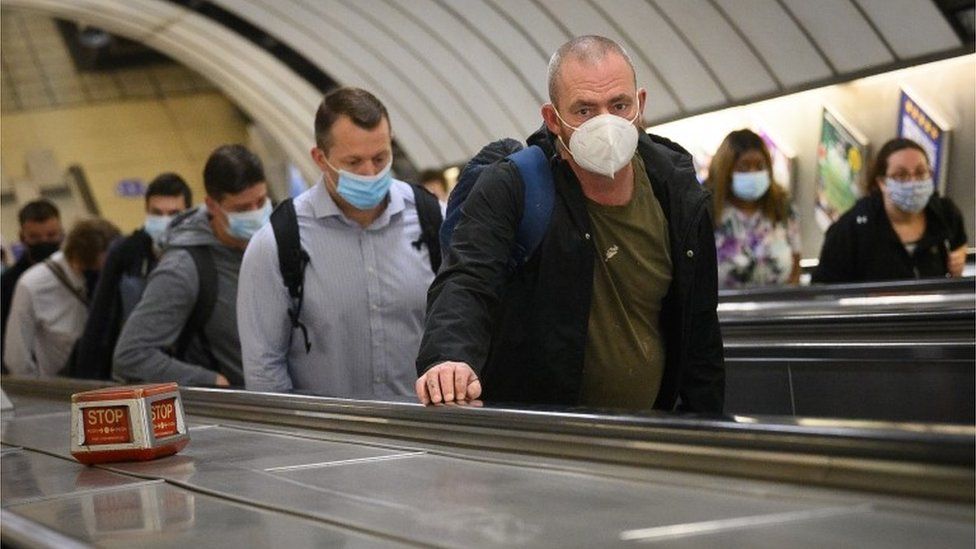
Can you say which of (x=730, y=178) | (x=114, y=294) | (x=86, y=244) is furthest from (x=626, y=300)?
(x=86, y=244)

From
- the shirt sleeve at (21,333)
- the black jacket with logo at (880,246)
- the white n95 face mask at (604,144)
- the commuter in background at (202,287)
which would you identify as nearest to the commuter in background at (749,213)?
the black jacket with logo at (880,246)

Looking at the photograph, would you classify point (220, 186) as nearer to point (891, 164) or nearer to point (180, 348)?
point (180, 348)

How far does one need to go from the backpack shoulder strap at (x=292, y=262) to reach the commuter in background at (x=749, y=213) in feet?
10.9

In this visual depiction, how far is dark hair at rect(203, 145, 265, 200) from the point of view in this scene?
7139 millimetres

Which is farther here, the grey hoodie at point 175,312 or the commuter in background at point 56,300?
the commuter in background at point 56,300

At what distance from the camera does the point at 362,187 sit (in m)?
6.05

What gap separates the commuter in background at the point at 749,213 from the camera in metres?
8.78

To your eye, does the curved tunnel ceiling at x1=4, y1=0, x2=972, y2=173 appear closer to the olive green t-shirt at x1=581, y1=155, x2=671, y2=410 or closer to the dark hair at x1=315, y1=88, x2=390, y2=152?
the dark hair at x1=315, y1=88, x2=390, y2=152

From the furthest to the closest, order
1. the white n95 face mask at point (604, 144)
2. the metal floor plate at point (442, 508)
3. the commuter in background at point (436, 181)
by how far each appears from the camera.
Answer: the commuter in background at point (436, 181) → the white n95 face mask at point (604, 144) → the metal floor plate at point (442, 508)

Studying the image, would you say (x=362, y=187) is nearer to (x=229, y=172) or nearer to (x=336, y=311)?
(x=336, y=311)

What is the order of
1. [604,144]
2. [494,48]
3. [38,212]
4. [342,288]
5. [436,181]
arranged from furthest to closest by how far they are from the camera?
[494,48]
[436,181]
[38,212]
[342,288]
[604,144]

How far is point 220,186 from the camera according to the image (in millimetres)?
7188

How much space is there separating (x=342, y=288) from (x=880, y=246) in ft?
12.7

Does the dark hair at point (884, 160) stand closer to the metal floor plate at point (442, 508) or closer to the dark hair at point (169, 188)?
the dark hair at point (169, 188)
